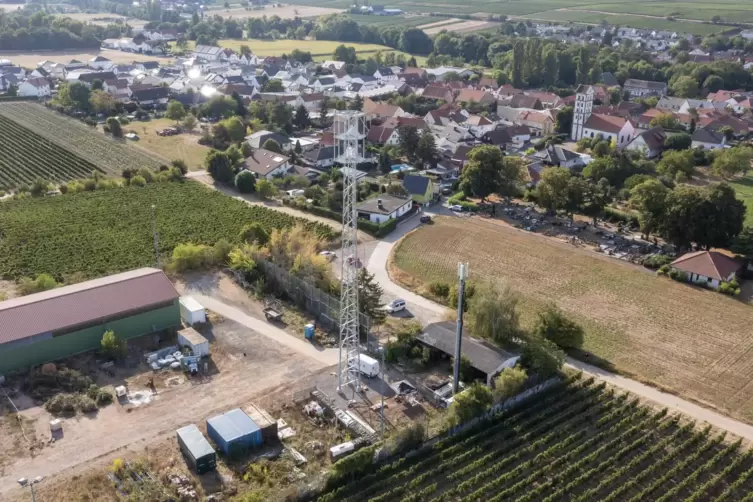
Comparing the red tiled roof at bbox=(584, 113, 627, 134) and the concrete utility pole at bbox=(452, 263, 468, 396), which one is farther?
the red tiled roof at bbox=(584, 113, 627, 134)

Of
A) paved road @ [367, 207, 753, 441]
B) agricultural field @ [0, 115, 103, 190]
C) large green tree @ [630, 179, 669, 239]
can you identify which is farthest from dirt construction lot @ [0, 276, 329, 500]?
agricultural field @ [0, 115, 103, 190]

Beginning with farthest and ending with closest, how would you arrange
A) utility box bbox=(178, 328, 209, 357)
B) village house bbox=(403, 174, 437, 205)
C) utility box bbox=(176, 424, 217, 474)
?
village house bbox=(403, 174, 437, 205) → utility box bbox=(178, 328, 209, 357) → utility box bbox=(176, 424, 217, 474)

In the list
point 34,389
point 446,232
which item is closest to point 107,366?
point 34,389

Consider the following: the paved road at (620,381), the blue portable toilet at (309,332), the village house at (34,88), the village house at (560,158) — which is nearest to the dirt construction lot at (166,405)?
the blue portable toilet at (309,332)

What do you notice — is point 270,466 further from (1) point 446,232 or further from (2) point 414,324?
(1) point 446,232

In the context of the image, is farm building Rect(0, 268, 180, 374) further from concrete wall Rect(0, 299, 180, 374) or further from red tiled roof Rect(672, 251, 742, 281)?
red tiled roof Rect(672, 251, 742, 281)

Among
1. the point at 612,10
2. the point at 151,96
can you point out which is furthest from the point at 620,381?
the point at 612,10
